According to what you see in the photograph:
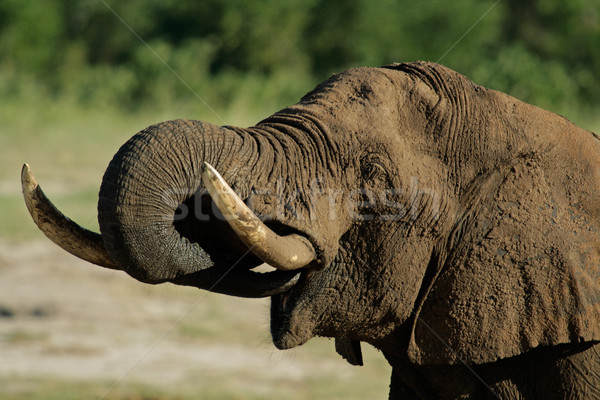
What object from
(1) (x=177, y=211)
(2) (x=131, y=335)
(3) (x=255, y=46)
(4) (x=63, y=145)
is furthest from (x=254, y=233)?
(3) (x=255, y=46)

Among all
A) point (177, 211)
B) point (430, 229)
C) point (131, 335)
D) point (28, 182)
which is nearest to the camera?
point (177, 211)

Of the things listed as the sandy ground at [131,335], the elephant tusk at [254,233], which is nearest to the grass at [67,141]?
the sandy ground at [131,335]

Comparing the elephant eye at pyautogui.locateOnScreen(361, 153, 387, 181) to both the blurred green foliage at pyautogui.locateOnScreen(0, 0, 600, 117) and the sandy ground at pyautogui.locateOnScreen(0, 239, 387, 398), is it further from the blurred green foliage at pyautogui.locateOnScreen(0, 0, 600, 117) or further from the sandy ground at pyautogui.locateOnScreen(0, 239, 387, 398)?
the blurred green foliage at pyautogui.locateOnScreen(0, 0, 600, 117)

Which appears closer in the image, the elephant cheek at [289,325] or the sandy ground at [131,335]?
the elephant cheek at [289,325]

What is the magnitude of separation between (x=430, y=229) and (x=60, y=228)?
54.0 inches

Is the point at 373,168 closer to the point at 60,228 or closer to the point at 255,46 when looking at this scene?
the point at 60,228

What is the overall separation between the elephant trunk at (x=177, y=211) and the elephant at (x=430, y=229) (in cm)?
2

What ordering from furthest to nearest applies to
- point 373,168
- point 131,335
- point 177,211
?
point 131,335 < point 373,168 < point 177,211

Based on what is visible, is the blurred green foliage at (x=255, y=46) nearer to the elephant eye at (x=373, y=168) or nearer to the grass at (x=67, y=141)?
the grass at (x=67, y=141)

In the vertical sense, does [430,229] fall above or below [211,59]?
below

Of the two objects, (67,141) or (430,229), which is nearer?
(430,229)

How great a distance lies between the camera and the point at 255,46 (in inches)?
1141

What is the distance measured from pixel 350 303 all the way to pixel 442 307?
35cm

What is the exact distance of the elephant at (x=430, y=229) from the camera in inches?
129
